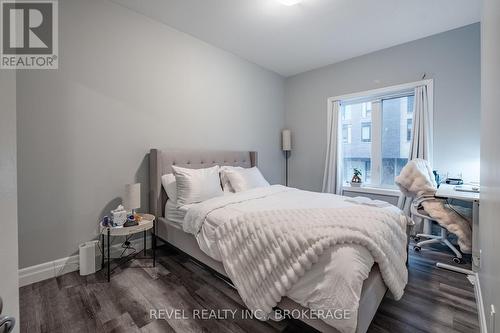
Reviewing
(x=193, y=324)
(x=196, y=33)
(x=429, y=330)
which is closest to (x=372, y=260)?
(x=429, y=330)

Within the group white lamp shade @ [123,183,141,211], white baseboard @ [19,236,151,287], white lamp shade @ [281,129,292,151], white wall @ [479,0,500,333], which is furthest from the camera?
white lamp shade @ [281,129,292,151]

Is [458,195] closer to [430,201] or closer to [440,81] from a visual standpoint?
[430,201]

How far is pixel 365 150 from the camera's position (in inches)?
150

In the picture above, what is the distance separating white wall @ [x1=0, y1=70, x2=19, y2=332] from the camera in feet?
1.71

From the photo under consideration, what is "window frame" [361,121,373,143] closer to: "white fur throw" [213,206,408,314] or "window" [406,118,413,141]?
"window" [406,118,413,141]

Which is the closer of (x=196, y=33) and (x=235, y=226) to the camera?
(x=235, y=226)

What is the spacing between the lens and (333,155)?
154 inches

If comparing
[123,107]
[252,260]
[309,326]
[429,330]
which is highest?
[123,107]

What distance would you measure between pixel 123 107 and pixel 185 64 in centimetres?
105

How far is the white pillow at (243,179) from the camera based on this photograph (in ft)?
9.60

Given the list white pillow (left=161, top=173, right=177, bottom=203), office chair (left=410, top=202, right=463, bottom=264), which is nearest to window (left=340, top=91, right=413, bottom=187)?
office chair (left=410, top=202, right=463, bottom=264)

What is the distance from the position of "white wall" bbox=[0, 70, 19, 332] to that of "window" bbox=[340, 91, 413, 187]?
406cm

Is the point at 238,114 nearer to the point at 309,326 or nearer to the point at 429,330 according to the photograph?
the point at 309,326

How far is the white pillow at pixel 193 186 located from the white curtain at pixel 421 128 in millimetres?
2718
